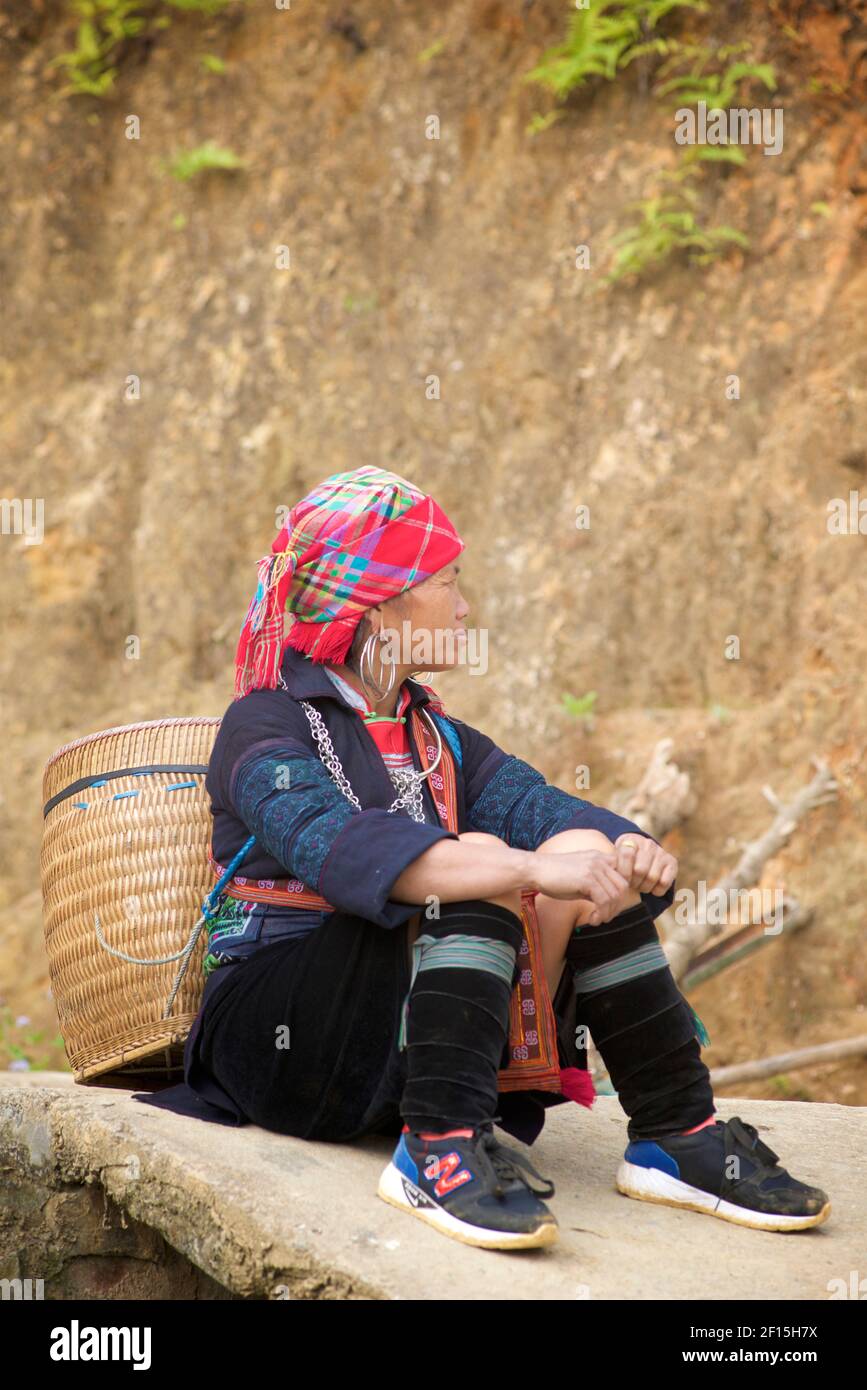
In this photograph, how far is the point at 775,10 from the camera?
6664 millimetres

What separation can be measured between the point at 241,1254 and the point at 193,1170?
22 cm

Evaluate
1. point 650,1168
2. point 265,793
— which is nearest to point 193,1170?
point 265,793

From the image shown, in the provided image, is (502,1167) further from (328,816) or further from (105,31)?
(105,31)

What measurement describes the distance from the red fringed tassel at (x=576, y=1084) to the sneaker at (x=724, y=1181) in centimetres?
16

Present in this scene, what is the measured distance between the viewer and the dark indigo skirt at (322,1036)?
2682 mm

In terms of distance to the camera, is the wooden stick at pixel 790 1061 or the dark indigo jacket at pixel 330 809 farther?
the wooden stick at pixel 790 1061

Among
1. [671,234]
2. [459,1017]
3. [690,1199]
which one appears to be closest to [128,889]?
[459,1017]

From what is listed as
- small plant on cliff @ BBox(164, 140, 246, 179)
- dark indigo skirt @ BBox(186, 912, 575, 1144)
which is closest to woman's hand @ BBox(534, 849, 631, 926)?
dark indigo skirt @ BBox(186, 912, 575, 1144)

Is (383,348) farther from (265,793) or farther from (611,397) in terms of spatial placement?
(265,793)

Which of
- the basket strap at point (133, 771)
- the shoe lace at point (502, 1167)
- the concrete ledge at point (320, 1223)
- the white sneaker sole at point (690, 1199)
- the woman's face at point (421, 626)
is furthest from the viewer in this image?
the basket strap at point (133, 771)

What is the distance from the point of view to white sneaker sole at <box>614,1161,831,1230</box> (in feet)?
8.57

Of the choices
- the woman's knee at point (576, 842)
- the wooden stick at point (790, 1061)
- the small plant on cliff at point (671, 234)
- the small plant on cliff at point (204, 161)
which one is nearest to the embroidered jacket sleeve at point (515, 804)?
the woman's knee at point (576, 842)

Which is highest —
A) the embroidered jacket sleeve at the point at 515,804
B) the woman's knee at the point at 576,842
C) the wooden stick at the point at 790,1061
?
the embroidered jacket sleeve at the point at 515,804

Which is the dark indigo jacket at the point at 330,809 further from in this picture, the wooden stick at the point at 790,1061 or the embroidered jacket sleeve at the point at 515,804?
the wooden stick at the point at 790,1061
